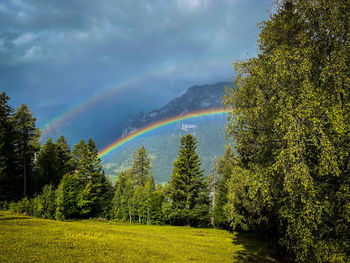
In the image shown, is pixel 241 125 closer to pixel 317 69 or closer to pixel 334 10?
pixel 317 69

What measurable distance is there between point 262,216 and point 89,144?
133 feet

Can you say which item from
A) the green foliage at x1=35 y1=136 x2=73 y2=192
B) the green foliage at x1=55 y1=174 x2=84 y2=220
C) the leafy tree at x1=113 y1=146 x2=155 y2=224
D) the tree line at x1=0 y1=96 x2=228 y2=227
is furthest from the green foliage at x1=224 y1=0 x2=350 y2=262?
the green foliage at x1=35 y1=136 x2=73 y2=192

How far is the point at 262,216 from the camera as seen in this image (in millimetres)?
22109

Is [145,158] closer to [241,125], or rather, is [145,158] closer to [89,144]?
[89,144]

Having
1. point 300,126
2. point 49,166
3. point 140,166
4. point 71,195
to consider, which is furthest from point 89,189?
point 300,126

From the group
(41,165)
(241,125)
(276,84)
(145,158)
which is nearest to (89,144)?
(41,165)

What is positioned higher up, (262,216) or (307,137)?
(307,137)

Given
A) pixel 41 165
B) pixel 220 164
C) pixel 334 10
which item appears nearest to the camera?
pixel 334 10

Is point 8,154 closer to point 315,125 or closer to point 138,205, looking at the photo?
point 138,205

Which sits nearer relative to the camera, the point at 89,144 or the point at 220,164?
the point at 89,144

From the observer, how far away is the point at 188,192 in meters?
41.9

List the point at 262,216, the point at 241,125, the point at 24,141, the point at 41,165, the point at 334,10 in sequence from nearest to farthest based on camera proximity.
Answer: the point at 334,10, the point at 241,125, the point at 262,216, the point at 24,141, the point at 41,165

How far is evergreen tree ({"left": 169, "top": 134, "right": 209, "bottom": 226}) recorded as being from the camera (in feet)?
133

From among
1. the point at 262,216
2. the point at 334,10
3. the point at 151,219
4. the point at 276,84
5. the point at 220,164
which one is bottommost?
the point at 151,219
